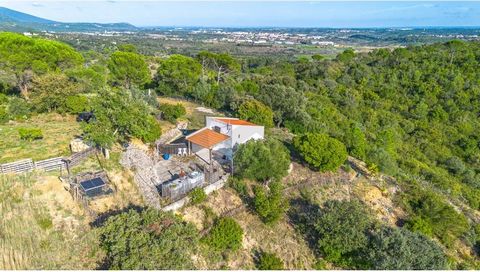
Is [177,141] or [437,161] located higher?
[177,141]

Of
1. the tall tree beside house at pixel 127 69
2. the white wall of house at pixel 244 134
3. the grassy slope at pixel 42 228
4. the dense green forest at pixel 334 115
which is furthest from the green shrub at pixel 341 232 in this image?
the tall tree beside house at pixel 127 69

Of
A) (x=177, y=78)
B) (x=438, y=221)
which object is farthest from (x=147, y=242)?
(x=177, y=78)

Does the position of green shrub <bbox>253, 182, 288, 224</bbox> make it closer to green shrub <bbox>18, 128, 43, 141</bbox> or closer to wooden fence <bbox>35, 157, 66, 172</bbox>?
wooden fence <bbox>35, 157, 66, 172</bbox>

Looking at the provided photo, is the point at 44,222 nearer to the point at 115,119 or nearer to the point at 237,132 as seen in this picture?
the point at 115,119

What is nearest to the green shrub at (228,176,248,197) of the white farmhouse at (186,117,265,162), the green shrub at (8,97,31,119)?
the white farmhouse at (186,117,265,162)

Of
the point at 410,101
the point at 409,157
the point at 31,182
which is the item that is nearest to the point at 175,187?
the point at 31,182

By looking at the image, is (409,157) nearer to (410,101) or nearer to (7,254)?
(410,101)

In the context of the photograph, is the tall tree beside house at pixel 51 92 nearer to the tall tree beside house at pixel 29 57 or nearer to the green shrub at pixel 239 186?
the tall tree beside house at pixel 29 57

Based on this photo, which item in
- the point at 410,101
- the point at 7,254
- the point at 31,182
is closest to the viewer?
the point at 7,254
